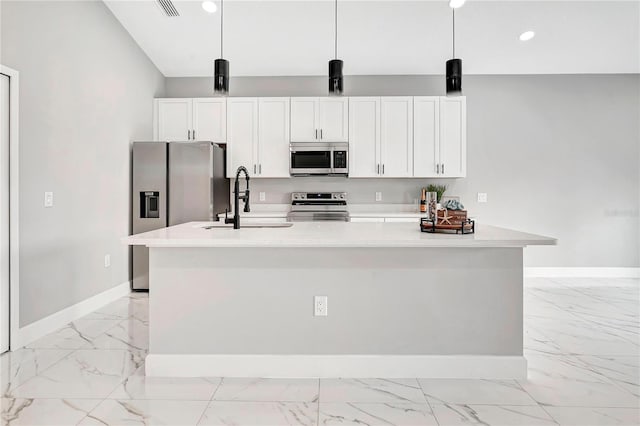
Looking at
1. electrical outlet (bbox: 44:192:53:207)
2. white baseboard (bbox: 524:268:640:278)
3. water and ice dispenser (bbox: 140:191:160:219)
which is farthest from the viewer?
white baseboard (bbox: 524:268:640:278)

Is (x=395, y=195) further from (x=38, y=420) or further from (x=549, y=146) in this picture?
(x=38, y=420)

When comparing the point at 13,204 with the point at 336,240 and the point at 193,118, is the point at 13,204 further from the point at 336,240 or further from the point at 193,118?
the point at 193,118

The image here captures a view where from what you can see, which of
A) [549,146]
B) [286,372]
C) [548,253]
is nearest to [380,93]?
[549,146]

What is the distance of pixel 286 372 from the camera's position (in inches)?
83.5

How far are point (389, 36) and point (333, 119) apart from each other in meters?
1.09

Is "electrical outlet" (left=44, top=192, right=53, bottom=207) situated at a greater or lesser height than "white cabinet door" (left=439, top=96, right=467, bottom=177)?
lesser

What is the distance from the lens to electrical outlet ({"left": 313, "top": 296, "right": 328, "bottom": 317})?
213cm

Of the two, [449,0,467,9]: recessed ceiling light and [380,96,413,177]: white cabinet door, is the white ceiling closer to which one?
[449,0,467,9]: recessed ceiling light

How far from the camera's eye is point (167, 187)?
4.15m

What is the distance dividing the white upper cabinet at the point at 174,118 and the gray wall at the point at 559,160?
2.76 metres

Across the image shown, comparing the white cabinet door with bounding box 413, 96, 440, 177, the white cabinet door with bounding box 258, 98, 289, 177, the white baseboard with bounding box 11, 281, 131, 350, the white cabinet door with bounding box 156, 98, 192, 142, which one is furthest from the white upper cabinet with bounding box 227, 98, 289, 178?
the white baseboard with bounding box 11, 281, 131, 350

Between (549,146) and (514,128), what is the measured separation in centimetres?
50

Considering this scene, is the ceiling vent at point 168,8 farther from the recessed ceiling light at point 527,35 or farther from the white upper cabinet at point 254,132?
the recessed ceiling light at point 527,35

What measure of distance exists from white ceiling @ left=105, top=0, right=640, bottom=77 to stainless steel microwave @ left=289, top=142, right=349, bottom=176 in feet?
3.39
